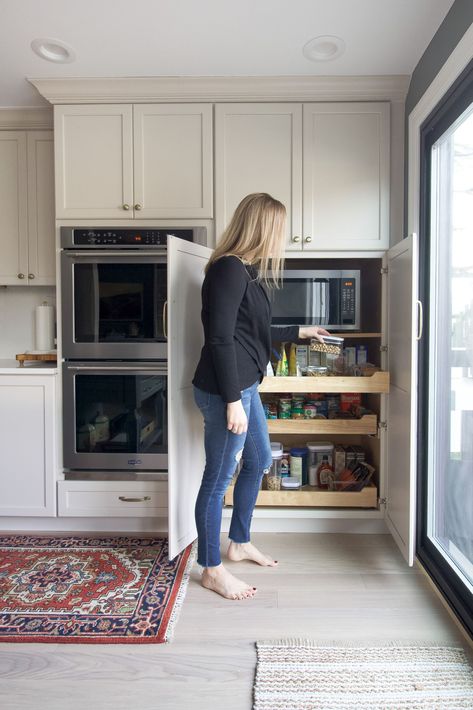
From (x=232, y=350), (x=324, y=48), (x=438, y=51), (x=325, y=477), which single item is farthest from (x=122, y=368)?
(x=438, y=51)

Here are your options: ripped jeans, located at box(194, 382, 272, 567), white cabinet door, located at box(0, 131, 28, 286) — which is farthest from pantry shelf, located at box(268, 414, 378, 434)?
white cabinet door, located at box(0, 131, 28, 286)

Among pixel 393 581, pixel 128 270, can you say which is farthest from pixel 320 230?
pixel 393 581

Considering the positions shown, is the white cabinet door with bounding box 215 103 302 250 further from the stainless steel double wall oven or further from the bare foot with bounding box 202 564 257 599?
the bare foot with bounding box 202 564 257 599

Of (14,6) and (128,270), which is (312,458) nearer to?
(128,270)

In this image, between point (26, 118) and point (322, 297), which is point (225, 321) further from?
point (26, 118)

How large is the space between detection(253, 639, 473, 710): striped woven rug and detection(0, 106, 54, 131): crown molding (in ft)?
8.37

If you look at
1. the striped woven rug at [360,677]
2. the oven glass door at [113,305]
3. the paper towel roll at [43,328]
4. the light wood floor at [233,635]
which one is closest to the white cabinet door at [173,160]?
the oven glass door at [113,305]

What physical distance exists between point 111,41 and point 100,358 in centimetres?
132

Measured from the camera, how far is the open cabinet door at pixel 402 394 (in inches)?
71.1

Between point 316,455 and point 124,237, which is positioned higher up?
point 124,237

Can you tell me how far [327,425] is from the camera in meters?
2.28

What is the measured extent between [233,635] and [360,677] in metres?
0.41

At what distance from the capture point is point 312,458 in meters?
2.48

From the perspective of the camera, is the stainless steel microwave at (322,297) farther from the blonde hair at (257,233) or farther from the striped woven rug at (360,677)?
the striped woven rug at (360,677)
